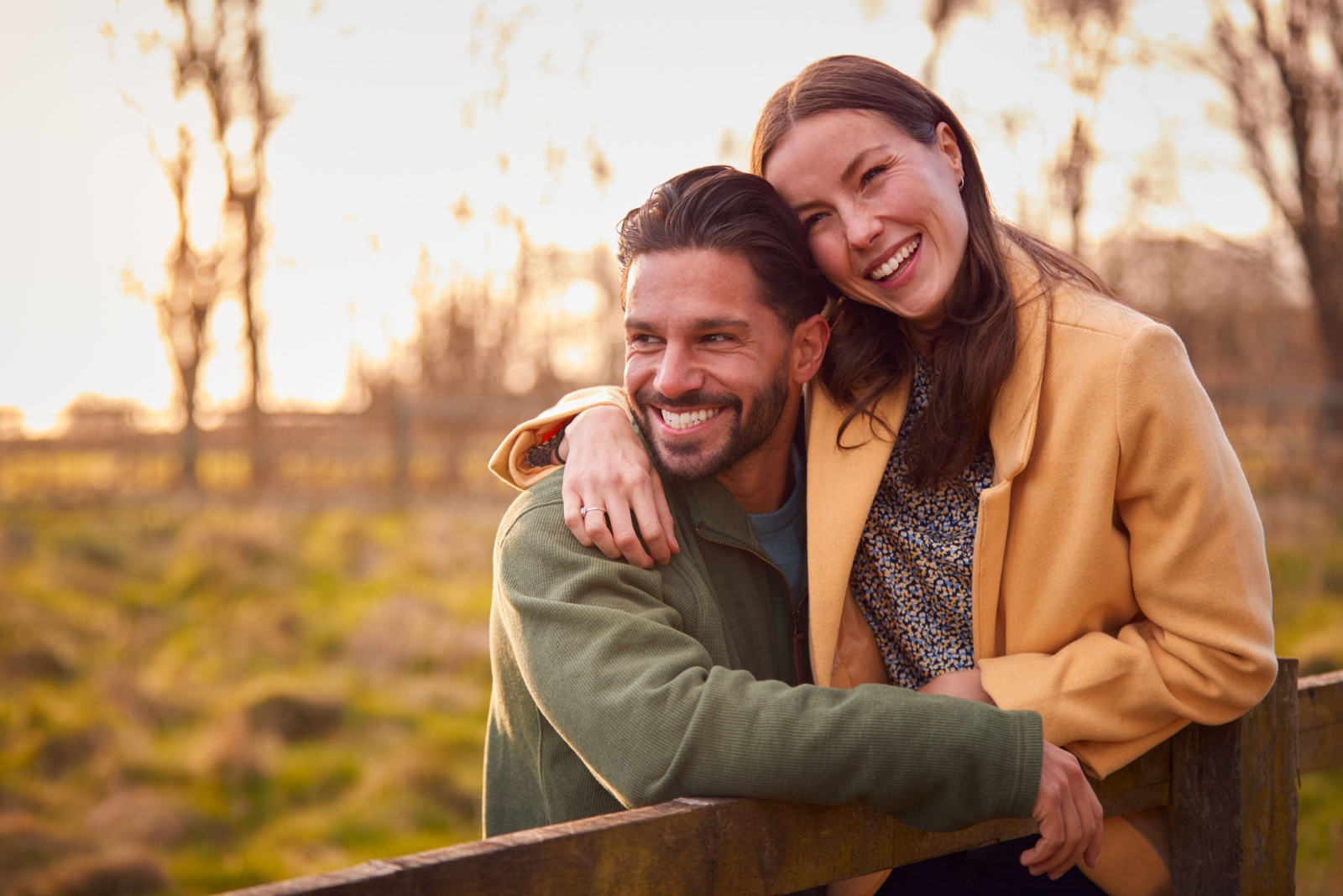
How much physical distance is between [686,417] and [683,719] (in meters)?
0.77

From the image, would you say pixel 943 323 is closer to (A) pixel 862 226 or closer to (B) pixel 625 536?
(A) pixel 862 226

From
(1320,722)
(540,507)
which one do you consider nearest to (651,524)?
(540,507)

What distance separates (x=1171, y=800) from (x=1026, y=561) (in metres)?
0.57

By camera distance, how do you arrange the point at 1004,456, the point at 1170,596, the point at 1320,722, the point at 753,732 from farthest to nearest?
the point at 1320,722 < the point at 1004,456 < the point at 1170,596 < the point at 753,732

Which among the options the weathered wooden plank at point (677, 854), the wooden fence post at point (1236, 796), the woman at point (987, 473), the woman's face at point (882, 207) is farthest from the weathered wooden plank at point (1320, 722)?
the woman's face at point (882, 207)

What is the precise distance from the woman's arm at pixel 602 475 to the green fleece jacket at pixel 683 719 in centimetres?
4

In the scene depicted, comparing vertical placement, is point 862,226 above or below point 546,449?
above

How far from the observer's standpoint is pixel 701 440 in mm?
2199

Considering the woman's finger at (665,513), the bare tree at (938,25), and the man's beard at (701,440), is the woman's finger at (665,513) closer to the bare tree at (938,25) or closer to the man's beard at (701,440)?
the man's beard at (701,440)

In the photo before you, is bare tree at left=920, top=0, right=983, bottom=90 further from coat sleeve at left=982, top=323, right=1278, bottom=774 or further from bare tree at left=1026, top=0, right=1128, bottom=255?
Answer: coat sleeve at left=982, top=323, right=1278, bottom=774

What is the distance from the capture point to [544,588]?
1.82 metres

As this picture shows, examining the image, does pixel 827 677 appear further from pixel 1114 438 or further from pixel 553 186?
pixel 553 186

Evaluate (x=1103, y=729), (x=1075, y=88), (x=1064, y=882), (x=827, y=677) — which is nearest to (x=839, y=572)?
(x=827, y=677)

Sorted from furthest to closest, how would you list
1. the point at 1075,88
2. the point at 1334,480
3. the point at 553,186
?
1. the point at 1334,480
2. the point at 1075,88
3. the point at 553,186
